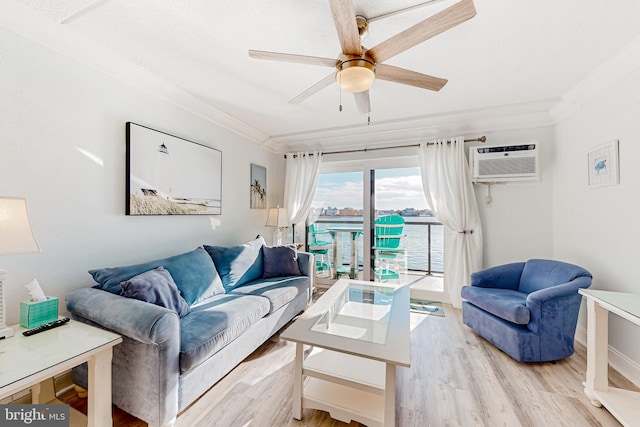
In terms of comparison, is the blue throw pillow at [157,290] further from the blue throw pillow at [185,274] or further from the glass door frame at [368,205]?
the glass door frame at [368,205]

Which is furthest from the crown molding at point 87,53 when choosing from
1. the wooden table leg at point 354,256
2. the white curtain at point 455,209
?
the white curtain at point 455,209

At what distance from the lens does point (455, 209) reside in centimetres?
325

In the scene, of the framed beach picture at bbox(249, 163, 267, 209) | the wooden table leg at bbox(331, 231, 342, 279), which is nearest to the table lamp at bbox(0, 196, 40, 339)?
the framed beach picture at bbox(249, 163, 267, 209)

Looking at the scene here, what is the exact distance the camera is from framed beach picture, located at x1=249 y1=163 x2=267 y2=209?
12.2 ft

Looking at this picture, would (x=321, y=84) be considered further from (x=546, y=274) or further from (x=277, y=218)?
(x=546, y=274)

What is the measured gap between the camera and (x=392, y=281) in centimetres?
376

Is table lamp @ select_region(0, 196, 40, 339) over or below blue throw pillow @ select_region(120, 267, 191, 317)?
over

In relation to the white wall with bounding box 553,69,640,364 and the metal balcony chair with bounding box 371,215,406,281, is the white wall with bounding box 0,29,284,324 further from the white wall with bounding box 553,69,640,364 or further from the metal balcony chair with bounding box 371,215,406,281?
the white wall with bounding box 553,69,640,364

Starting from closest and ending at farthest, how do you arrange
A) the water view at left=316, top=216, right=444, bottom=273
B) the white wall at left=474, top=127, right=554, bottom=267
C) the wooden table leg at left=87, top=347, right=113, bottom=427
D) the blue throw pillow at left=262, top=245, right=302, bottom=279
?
the wooden table leg at left=87, top=347, right=113, bottom=427 → the blue throw pillow at left=262, top=245, right=302, bottom=279 → the white wall at left=474, top=127, right=554, bottom=267 → the water view at left=316, top=216, right=444, bottom=273

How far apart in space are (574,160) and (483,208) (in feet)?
3.18

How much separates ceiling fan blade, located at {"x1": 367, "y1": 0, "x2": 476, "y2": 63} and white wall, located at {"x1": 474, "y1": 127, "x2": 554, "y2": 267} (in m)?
2.58

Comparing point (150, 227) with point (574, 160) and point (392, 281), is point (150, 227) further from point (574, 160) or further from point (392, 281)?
point (574, 160)

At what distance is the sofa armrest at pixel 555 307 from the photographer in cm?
201

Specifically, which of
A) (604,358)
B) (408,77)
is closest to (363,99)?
(408,77)
